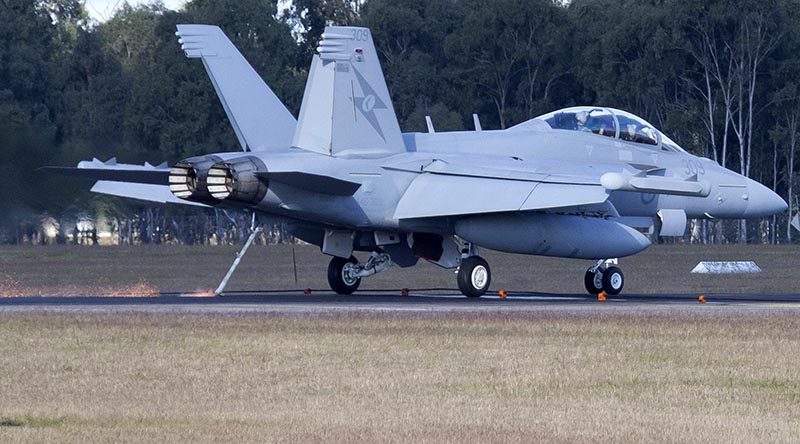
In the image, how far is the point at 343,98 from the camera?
21.9 metres

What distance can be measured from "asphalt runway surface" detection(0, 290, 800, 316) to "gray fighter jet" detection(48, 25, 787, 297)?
0.90 meters

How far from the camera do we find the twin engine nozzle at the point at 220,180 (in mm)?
20922

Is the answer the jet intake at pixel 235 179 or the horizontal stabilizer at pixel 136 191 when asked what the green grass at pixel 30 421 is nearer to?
the jet intake at pixel 235 179

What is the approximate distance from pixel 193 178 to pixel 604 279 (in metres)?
7.61

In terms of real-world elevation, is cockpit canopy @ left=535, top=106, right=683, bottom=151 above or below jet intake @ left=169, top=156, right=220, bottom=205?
above

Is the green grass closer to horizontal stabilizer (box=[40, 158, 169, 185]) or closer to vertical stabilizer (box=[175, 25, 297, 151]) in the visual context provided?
horizontal stabilizer (box=[40, 158, 169, 185])

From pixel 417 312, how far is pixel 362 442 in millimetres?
9872

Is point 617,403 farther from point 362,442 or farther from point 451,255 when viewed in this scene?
point 451,255

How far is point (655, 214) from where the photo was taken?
998 inches

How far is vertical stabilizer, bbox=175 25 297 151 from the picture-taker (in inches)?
947

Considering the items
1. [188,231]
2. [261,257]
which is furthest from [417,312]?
[188,231]

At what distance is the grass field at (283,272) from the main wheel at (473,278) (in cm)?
458

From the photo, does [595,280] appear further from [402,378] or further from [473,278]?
[402,378]

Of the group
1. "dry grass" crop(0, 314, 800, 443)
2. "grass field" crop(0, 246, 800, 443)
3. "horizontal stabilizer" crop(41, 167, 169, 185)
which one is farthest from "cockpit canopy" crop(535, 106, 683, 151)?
"dry grass" crop(0, 314, 800, 443)
